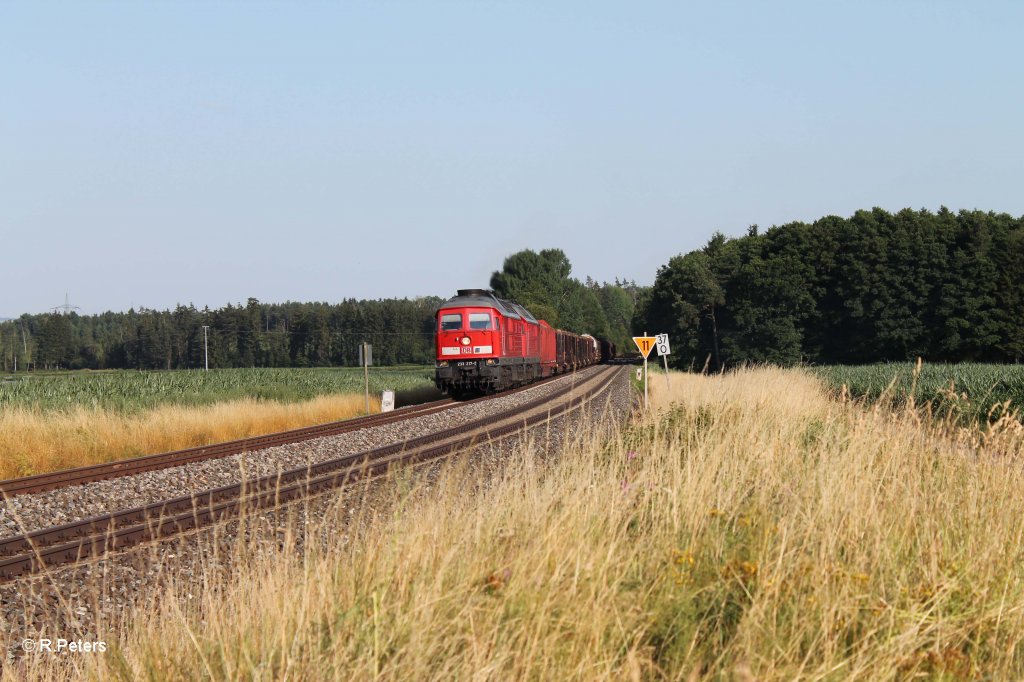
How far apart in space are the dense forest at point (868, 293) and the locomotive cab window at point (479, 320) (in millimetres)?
23597

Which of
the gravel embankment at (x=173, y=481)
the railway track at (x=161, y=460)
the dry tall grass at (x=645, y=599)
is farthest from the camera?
the railway track at (x=161, y=460)

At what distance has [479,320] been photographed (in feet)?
91.0

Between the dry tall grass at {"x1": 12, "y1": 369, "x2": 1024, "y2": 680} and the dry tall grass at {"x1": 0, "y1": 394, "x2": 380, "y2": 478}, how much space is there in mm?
11505

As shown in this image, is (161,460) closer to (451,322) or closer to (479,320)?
(479,320)

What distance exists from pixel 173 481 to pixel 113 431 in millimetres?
6195

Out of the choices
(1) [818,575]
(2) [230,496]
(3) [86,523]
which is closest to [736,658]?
(1) [818,575]

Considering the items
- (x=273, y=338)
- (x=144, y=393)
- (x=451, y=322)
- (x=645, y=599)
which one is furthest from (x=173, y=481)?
(x=273, y=338)

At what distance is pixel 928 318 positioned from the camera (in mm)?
56125

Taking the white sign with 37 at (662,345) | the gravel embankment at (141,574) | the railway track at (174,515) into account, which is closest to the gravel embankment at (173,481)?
the railway track at (174,515)

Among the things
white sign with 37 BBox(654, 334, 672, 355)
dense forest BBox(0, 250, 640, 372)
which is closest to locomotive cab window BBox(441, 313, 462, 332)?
white sign with 37 BBox(654, 334, 672, 355)

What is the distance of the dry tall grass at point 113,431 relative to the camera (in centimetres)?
1480

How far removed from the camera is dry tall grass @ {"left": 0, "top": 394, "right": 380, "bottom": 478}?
1480 centimetres

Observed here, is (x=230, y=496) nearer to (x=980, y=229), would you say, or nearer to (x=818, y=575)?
(x=818, y=575)

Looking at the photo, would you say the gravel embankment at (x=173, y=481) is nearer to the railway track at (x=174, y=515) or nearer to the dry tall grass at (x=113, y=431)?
the railway track at (x=174, y=515)
